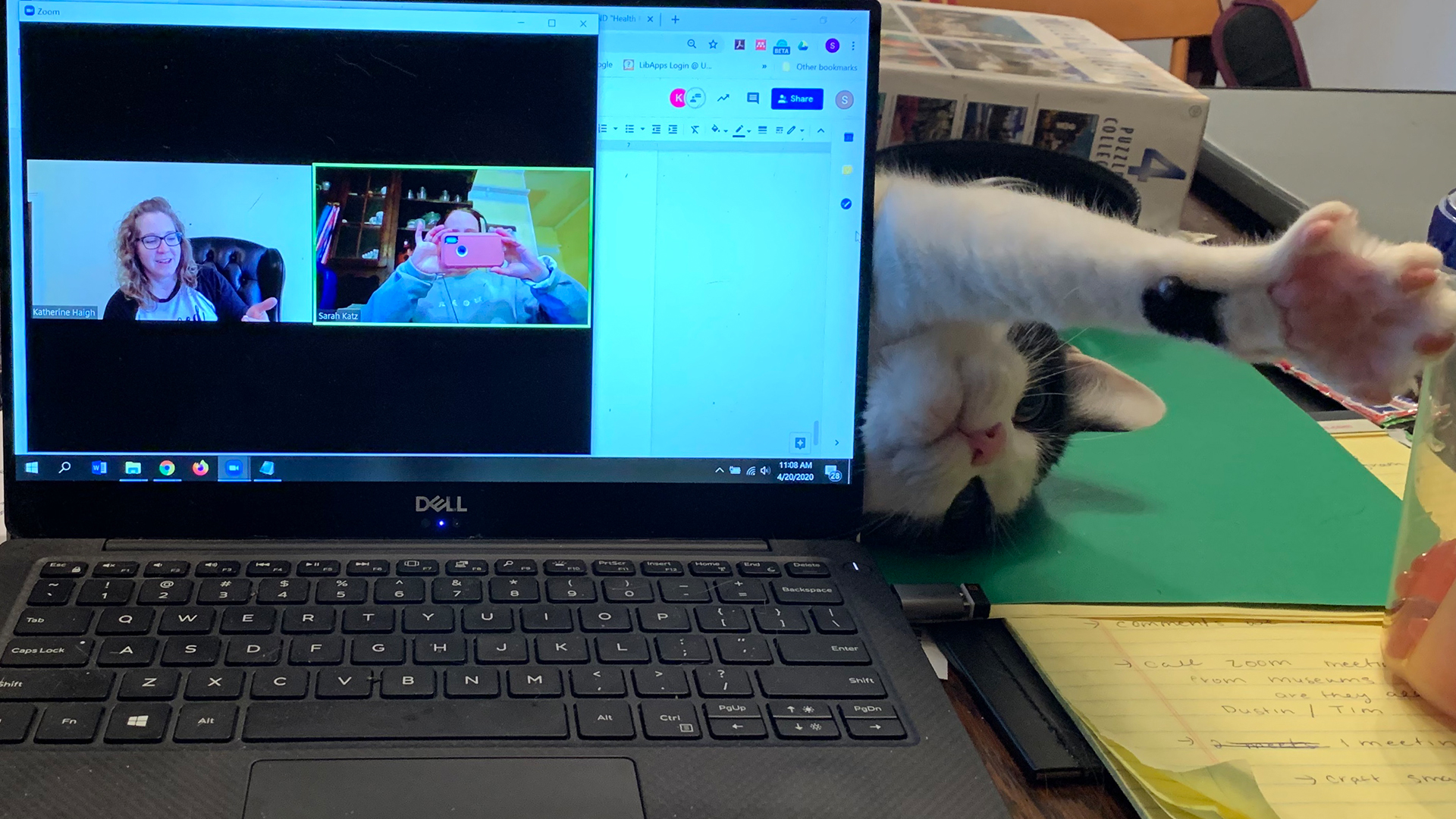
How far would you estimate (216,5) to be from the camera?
1.61ft

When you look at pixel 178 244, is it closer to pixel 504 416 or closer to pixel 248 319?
pixel 248 319

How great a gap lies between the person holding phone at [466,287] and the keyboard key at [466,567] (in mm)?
114

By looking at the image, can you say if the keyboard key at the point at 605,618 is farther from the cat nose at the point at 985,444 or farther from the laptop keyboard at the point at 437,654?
the cat nose at the point at 985,444

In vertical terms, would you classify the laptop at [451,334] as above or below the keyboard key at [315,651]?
above

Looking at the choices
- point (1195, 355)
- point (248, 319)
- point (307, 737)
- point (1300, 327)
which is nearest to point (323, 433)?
point (248, 319)

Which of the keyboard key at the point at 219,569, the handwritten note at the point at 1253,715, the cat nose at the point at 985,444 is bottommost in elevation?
the handwritten note at the point at 1253,715

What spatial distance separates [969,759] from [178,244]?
0.42 m

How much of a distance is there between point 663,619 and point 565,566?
0.06 m

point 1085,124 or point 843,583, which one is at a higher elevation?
point 1085,124

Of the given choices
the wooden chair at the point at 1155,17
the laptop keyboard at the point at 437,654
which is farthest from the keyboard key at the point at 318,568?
the wooden chair at the point at 1155,17

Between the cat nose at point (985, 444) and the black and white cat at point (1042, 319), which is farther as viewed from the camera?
the cat nose at point (985, 444)

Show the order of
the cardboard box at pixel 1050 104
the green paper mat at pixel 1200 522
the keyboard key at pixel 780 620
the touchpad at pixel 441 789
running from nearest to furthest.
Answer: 1. the touchpad at pixel 441 789
2. the keyboard key at pixel 780 620
3. the green paper mat at pixel 1200 522
4. the cardboard box at pixel 1050 104

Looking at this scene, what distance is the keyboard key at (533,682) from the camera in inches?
16.7

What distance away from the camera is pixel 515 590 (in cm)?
48
